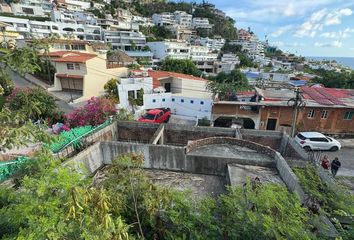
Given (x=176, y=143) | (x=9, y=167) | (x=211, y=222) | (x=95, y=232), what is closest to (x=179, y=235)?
(x=211, y=222)

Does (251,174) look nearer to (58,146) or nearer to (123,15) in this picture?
(58,146)

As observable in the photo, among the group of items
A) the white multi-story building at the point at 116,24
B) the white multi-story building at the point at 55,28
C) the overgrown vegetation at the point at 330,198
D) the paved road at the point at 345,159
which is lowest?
the paved road at the point at 345,159

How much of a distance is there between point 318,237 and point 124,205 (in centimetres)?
413

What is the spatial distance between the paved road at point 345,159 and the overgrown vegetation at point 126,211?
10924 mm

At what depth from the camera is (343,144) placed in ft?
54.8

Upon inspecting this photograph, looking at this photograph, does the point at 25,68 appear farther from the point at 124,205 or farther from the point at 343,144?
the point at 343,144

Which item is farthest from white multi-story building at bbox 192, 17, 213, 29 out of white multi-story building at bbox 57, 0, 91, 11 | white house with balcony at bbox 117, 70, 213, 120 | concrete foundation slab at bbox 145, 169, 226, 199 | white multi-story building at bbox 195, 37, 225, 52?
concrete foundation slab at bbox 145, 169, 226, 199

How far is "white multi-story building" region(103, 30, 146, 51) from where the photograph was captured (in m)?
54.6

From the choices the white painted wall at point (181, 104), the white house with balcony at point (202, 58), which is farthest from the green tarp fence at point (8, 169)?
the white house with balcony at point (202, 58)

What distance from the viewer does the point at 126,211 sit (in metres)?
4.68

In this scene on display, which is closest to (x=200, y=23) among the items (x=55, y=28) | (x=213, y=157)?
(x=55, y=28)

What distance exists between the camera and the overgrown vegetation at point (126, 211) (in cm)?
270

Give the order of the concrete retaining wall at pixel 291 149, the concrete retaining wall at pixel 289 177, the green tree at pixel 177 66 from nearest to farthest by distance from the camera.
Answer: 1. the concrete retaining wall at pixel 289 177
2. the concrete retaining wall at pixel 291 149
3. the green tree at pixel 177 66

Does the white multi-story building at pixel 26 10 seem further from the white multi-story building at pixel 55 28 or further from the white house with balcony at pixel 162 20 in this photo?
the white house with balcony at pixel 162 20
